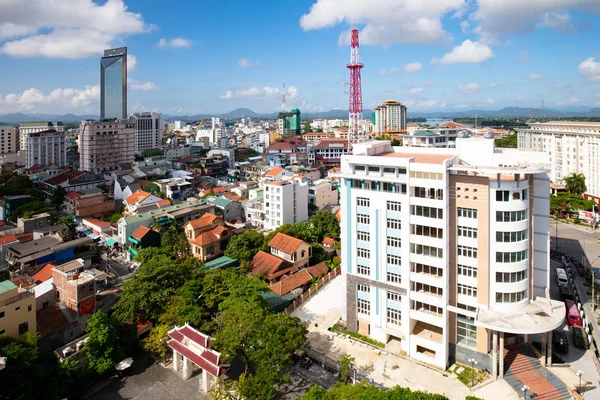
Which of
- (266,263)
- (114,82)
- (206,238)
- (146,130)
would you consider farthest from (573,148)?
(114,82)

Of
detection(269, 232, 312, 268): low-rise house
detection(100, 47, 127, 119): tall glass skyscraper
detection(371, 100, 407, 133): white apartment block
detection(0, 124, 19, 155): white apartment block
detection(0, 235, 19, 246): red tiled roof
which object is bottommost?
detection(269, 232, 312, 268): low-rise house

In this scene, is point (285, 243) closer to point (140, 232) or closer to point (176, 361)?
point (140, 232)

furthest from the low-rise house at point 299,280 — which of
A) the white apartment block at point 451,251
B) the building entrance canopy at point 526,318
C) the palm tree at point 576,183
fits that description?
the palm tree at point 576,183

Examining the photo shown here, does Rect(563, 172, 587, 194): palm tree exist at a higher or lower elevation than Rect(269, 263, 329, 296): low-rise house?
higher

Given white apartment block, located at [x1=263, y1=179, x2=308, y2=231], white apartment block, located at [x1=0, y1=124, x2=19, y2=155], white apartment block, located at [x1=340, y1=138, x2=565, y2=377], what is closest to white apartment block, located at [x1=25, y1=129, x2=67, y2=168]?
white apartment block, located at [x1=0, y1=124, x2=19, y2=155]

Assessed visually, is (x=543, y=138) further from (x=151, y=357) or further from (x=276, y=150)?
(x=151, y=357)

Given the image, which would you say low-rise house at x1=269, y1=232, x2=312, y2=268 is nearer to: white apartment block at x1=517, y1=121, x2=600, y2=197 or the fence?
the fence
